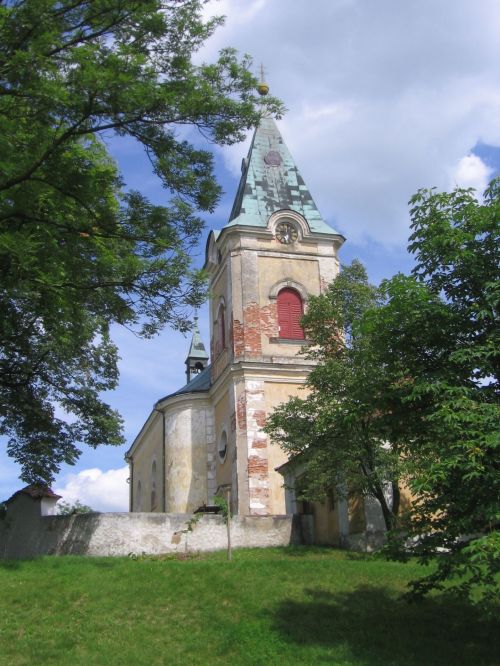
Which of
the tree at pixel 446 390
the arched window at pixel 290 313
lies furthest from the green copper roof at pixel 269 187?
the tree at pixel 446 390

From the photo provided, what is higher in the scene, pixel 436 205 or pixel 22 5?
pixel 22 5

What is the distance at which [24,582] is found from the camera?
1458cm

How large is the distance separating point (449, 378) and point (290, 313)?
61.1 feet

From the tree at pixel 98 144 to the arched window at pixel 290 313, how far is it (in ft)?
51.8

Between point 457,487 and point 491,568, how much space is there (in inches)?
54.1

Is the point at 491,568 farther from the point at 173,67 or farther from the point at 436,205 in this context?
the point at 173,67

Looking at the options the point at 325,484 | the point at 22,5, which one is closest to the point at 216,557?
the point at 325,484

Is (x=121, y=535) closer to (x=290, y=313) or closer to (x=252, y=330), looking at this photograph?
(x=252, y=330)

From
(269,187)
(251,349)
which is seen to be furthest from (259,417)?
(269,187)

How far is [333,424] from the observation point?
16.9 meters

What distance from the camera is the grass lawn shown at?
1100cm

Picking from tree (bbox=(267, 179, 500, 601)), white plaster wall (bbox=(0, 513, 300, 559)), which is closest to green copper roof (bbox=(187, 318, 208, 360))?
white plaster wall (bbox=(0, 513, 300, 559))

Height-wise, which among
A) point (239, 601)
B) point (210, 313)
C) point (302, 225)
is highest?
point (302, 225)

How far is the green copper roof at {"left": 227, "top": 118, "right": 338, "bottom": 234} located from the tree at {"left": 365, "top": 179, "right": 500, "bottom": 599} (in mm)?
19067
